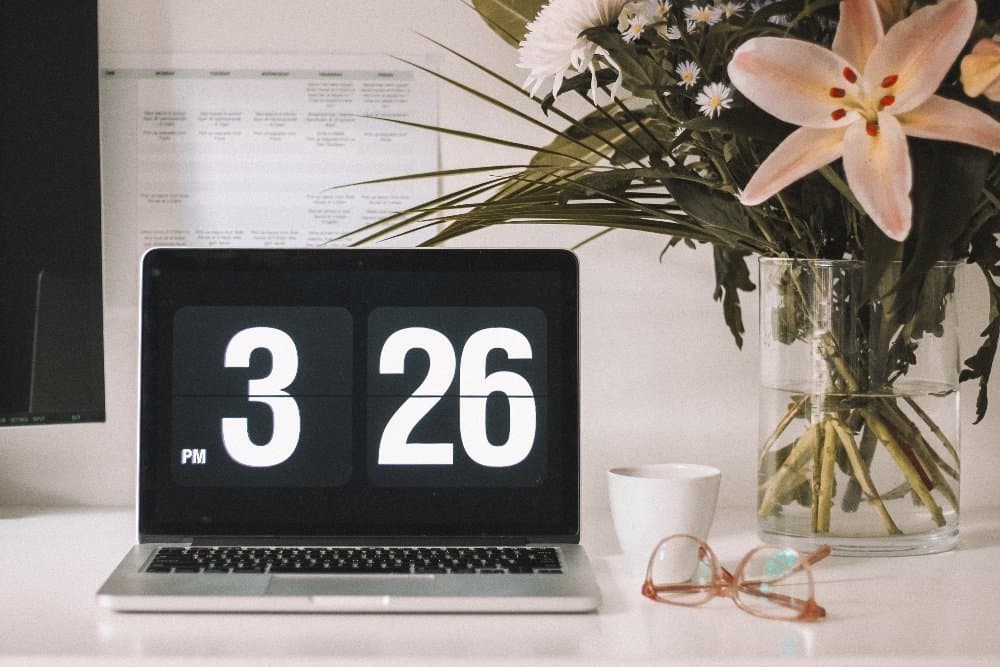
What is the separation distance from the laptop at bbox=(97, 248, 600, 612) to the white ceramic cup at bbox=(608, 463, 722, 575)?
2.2 inches

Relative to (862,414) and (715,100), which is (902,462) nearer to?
(862,414)

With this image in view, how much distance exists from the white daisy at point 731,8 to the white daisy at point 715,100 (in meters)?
0.06

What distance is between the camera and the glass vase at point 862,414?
0.83 m

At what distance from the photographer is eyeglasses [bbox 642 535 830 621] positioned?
73 cm

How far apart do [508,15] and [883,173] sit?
472 millimetres

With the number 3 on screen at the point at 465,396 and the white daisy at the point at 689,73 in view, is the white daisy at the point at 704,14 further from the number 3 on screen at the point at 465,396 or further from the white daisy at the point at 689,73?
the number 3 on screen at the point at 465,396

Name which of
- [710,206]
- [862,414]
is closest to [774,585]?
[862,414]

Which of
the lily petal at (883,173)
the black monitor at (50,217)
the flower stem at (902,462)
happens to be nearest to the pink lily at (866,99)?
the lily petal at (883,173)

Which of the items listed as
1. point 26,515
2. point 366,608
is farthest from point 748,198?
point 26,515

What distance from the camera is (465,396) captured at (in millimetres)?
899

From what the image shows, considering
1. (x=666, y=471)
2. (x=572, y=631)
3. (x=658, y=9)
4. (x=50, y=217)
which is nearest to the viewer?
(x=572, y=631)

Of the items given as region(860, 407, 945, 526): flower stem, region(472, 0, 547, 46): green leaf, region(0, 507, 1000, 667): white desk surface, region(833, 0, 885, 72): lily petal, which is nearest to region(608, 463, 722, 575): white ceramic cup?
region(0, 507, 1000, 667): white desk surface

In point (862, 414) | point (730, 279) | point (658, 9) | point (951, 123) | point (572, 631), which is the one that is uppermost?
point (658, 9)

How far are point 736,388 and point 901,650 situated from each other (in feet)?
1.66
